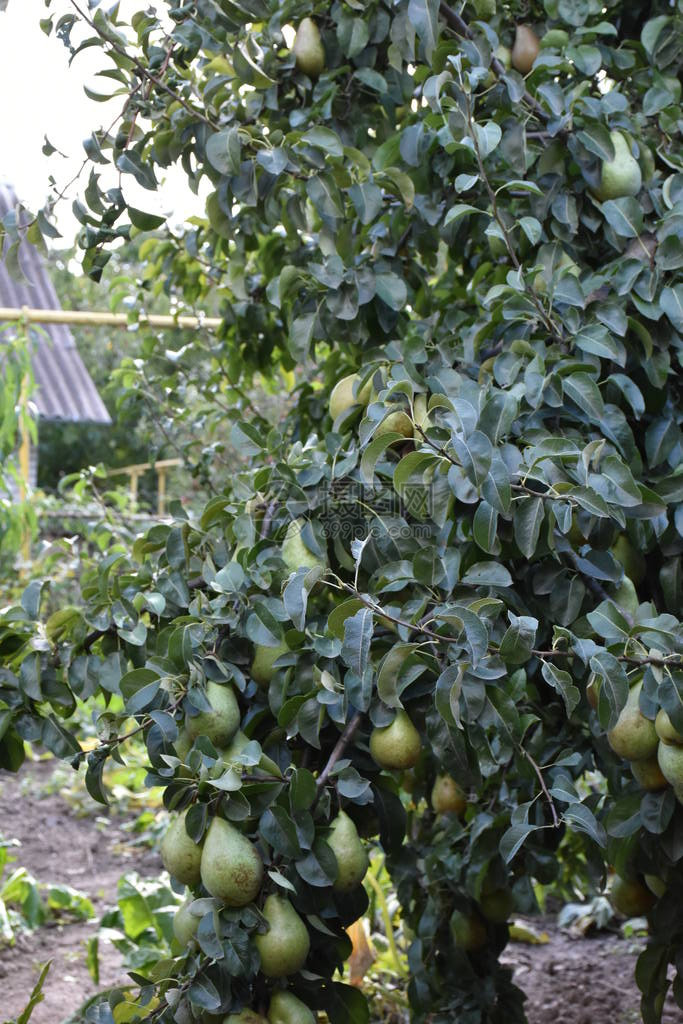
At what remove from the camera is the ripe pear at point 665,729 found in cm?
109

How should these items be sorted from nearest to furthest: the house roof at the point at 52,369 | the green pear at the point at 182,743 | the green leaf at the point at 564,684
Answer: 1. the green leaf at the point at 564,684
2. the green pear at the point at 182,743
3. the house roof at the point at 52,369

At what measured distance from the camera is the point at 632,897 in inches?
62.5

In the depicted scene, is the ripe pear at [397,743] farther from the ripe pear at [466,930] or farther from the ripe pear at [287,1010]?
the ripe pear at [466,930]

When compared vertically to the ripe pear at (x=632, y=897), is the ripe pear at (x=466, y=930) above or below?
below

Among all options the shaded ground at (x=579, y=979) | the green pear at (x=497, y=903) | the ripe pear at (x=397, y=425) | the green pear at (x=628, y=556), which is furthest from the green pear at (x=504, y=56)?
the shaded ground at (x=579, y=979)

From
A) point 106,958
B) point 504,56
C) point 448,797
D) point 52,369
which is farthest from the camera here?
point 52,369

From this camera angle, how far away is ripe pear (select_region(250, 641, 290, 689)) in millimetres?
1334

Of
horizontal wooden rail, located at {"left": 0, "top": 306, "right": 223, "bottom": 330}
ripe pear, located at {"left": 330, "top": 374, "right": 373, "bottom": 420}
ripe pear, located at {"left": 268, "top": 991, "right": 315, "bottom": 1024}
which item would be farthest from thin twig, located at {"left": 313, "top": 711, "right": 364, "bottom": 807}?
horizontal wooden rail, located at {"left": 0, "top": 306, "right": 223, "bottom": 330}

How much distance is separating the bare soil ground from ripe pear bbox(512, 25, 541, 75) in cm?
A: 198

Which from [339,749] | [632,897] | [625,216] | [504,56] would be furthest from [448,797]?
[504,56]

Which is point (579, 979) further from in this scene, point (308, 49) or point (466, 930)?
point (308, 49)

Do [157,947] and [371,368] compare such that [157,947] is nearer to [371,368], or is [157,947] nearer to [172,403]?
[172,403]

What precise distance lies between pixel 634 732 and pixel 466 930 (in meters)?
0.85

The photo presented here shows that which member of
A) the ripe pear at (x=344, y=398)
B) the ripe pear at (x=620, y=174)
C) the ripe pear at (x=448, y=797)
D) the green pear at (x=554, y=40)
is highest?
the green pear at (x=554, y=40)
